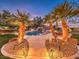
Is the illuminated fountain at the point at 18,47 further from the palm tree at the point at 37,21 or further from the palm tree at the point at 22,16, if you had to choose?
the palm tree at the point at 37,21

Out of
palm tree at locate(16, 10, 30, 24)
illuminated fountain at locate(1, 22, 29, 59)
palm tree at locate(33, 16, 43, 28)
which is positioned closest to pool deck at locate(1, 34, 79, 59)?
illuminated fountain at locate(1, 22, 29, 59)

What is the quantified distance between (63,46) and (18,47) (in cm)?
114

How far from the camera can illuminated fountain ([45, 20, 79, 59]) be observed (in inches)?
239

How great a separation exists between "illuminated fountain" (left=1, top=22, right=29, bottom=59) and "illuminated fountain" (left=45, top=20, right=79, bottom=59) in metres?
0.58

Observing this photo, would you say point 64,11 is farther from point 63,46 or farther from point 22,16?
point 22,16

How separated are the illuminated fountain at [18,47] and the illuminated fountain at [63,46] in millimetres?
581

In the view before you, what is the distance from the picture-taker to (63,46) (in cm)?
616

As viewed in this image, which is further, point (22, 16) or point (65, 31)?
point (65, 31)

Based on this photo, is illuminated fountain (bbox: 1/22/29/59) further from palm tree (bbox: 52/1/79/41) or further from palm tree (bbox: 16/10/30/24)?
palm tree (bbox: 52/1/79/41)

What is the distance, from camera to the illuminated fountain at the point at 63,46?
19.9 ft

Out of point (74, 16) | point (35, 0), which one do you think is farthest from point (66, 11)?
point (35, 0)

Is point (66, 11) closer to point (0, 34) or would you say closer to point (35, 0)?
point (35, 0)

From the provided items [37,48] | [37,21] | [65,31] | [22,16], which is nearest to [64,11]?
[65,31]

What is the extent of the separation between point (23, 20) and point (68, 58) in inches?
57.1
